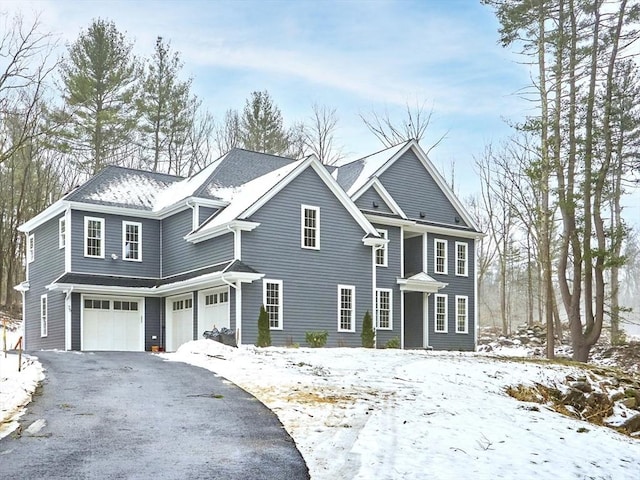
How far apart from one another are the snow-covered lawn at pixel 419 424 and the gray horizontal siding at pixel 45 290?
11927 mm

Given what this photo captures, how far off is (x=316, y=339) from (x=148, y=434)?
47.4 feet

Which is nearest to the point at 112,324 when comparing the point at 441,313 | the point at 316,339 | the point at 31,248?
the point at 31,248

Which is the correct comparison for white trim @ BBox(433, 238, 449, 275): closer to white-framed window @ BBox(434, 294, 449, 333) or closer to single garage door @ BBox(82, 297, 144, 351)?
white-framed window @ BBox(434, 294, 449, 333)

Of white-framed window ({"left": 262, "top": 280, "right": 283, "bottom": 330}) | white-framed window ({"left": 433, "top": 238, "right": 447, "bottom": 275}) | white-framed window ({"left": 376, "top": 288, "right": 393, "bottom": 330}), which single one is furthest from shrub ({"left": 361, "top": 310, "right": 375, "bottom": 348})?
white-framed window ({"left": 433, "top": 238, "right": 447, "bottom": 275})

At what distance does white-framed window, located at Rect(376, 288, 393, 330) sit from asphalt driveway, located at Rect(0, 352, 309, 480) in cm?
1448

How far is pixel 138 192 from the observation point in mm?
28781

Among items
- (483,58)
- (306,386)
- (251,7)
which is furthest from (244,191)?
(306,386)

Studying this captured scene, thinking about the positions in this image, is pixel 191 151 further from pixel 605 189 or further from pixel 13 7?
pixel 13 7

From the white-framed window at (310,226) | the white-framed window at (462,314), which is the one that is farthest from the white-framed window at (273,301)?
the white-framed window at (462,314)

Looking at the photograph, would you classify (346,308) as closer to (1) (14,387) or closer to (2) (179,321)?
(2) (179,321)

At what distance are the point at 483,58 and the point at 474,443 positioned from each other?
65.8ft

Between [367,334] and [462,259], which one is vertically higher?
[462,259]

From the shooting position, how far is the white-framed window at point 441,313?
3041cm

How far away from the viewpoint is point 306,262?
79.3 ft
